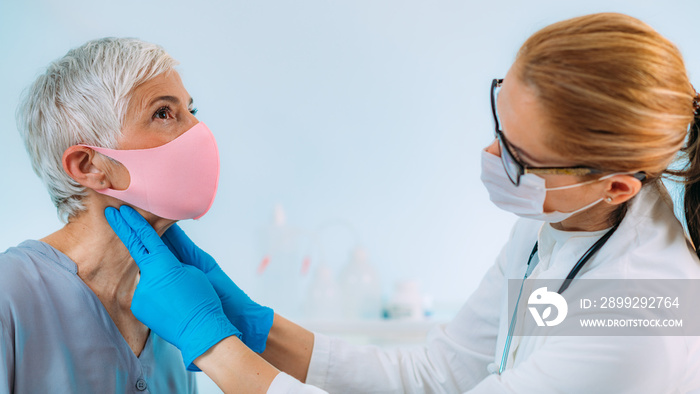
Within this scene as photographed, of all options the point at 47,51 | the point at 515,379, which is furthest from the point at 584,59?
the point at 47,51

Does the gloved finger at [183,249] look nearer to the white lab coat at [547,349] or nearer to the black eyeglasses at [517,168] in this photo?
the white lab coat at [547,349]

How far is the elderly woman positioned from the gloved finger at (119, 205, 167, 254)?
26 millimetres

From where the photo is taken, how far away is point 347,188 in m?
2.10

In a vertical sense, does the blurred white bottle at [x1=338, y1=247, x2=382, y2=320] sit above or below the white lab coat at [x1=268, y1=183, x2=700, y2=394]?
below

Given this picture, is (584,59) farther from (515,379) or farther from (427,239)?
(427,239)

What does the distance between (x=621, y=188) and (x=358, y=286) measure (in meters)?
1.20

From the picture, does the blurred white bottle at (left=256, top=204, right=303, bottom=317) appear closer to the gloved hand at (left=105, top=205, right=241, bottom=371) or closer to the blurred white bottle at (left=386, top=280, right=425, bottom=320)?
the blurred white bottle at (left=386, top=280, right=425, bottom=320)

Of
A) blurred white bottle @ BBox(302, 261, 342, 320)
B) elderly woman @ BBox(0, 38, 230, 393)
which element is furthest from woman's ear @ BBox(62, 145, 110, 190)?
blurred white bottle @ BBox(302, 261, 342, 320)

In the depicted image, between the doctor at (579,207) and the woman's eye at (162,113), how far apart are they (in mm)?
190

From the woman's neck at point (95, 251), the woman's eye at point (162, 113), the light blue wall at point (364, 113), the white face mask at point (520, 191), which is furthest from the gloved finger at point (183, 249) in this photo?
the light blue wall at point (364, 113)

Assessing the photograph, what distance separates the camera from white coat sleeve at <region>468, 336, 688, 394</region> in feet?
2.95

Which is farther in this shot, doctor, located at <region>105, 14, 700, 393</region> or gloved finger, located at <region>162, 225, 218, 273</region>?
gloved finger, located at <region>162, 225, 218, 273</region>

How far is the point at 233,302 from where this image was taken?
124 centimetres

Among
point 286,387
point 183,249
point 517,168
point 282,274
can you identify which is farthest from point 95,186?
point 282,274
